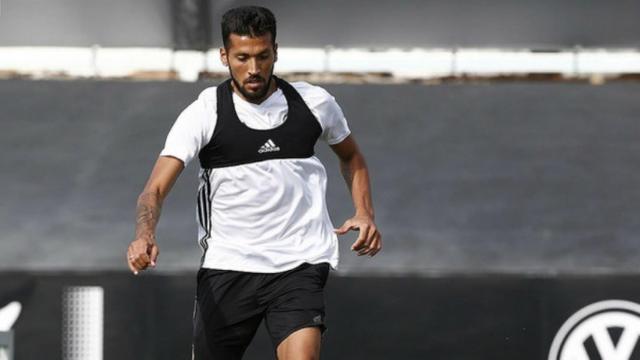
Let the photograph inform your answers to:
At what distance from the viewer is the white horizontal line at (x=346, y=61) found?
939 cm

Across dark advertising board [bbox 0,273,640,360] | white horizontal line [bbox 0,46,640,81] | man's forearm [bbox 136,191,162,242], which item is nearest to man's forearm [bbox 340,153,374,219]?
man's forearm [bbox 136,191,162,242]

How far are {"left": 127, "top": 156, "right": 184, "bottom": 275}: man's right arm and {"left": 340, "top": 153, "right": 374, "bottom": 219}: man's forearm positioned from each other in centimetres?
77

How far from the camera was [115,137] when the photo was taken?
8.83 metres

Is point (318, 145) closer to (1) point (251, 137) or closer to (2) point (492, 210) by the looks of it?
(2) point (492, 210)

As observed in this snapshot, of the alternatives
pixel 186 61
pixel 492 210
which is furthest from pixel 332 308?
pixel 186 61

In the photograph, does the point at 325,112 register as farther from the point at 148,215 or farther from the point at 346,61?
the point at 346,61

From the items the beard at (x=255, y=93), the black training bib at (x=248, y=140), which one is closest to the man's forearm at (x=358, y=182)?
the black training bib at (x=248, y=140)

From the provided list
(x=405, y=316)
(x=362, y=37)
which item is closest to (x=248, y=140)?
(x=405, y=316)

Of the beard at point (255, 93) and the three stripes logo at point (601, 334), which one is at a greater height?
the beard at point (255, 93)

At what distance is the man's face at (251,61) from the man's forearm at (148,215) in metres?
0.57

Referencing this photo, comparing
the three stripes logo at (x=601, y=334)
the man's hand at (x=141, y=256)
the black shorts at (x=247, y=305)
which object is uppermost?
the man's hand at (x=141, y=256)

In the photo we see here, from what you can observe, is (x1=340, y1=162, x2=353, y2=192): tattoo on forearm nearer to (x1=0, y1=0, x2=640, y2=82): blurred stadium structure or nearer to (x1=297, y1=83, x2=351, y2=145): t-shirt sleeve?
(x1=297, y1=83, x2=351, y2=145): t-shirt sleeve

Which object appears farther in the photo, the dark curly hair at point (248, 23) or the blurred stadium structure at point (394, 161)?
the blurred stadium structure at point (394, 161)

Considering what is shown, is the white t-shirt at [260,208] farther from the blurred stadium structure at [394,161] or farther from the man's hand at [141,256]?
the blurred stadium structure at [394,161]
